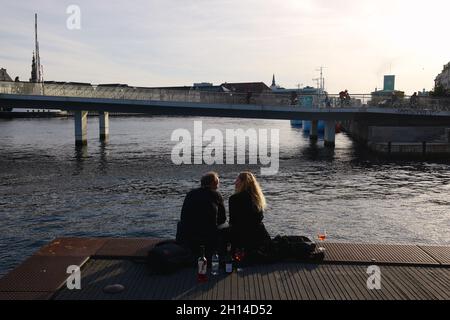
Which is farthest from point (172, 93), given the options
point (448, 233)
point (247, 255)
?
point (247, 255)

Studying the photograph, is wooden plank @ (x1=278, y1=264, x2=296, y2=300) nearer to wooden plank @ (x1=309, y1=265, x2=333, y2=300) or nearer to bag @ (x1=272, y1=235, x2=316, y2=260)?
bag @ (x1=272, y1=235, x2=316, y2=260)

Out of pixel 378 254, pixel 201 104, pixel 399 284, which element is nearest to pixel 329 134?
pixel 201 104

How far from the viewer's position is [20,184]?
94.1ft

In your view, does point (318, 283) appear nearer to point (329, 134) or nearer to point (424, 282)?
point (424, 282)

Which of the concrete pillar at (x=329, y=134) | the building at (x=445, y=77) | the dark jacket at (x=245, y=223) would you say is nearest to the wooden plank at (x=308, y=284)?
the dark jacket at (x=245, y=223)

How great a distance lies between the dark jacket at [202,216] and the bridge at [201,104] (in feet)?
130

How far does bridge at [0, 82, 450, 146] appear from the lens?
4666 cm

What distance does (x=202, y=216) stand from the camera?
28.3ft

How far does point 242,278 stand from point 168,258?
1.47 meters

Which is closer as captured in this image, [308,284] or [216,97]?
[308,284]

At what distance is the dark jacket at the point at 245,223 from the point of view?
8758 mm

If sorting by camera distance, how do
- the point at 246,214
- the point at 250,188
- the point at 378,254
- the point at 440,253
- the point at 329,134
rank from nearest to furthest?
the point at 246,214, the point at 250,188, the point at 378,254, the point at 440,253, the point at 329,134
